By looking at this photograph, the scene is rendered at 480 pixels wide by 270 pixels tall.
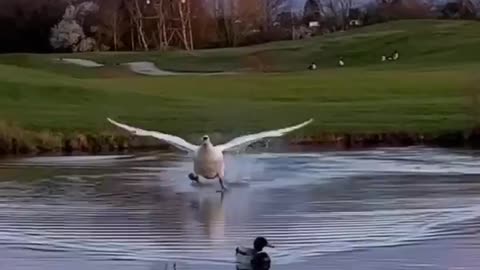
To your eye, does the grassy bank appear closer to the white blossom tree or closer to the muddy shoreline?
the muddy shoreline

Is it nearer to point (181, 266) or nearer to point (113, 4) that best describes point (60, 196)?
point (181, 266)

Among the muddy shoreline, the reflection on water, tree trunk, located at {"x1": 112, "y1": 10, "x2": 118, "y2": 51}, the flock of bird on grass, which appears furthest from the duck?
tree trunk, located at {"x1": 112, "y1": 10, "x2": 118, "y2": 51}

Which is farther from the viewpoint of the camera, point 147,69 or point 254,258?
point 147,69

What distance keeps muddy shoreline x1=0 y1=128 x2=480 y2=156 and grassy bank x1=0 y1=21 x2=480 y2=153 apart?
0.31ft

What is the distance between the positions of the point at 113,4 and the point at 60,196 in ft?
185

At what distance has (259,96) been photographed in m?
46.0

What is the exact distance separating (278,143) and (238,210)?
1342cm

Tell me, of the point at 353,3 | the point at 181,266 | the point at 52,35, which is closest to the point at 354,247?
the point at 181,266

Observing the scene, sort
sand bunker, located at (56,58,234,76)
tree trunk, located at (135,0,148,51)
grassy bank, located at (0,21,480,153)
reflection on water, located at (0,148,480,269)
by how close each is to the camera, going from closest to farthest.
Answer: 1. reflection on water, located at (0,148,480,269)
2. grassy bank, located at (0,21,480,153)
3. sand bunker, located at (56,58,234,76)
4. tree trunk, located at (135,0,148,51)

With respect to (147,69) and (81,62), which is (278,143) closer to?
(147,69)

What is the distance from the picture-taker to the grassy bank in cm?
3716

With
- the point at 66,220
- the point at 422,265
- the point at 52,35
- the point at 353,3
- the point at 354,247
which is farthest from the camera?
the point at 353,3

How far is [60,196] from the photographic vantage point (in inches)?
969

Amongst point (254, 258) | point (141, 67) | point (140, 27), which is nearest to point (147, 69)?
point (141, 67)
